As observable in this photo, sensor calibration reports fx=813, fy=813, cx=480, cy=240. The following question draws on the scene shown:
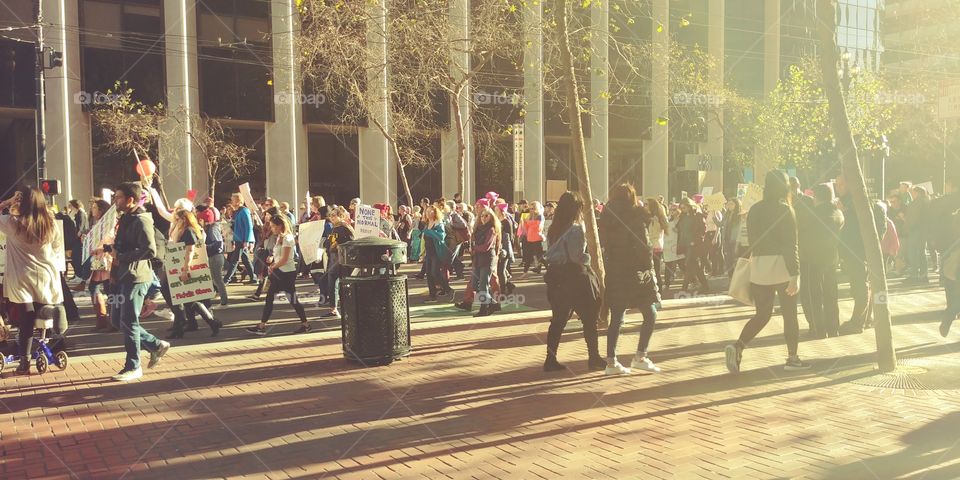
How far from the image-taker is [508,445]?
574 centimetres

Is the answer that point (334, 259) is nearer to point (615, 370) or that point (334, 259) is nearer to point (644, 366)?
point (615, 370)

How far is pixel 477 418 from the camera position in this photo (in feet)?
21.2

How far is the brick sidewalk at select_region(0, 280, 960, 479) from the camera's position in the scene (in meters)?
5.30

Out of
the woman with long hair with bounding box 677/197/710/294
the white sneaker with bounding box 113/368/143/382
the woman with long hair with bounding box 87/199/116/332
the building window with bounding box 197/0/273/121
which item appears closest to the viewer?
the white sneaker with bounding box 113/368/143/382

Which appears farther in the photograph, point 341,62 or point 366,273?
point 341,62

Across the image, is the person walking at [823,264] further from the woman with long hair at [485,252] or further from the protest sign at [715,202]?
the protest sign at [715,202]

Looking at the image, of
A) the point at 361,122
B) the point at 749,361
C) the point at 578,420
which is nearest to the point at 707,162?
the point at 361,122

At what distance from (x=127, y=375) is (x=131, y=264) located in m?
1.13

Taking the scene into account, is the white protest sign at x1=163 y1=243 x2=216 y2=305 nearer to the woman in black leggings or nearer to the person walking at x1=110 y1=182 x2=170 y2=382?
the woman in black leggings

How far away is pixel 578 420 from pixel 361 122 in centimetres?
3009

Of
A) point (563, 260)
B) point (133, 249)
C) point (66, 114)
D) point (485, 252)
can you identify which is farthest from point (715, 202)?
point (66, 114)

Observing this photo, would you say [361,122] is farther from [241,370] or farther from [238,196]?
[241,370]

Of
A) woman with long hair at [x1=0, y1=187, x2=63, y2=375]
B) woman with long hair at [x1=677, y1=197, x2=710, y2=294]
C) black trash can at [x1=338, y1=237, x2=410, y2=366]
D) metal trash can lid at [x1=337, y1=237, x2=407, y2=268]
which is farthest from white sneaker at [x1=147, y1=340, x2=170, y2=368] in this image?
woman with long hair at [x1=677, y1=197, x2=710, y2=294]

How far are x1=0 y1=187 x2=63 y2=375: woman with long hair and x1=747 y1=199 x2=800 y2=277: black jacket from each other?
273 inches
